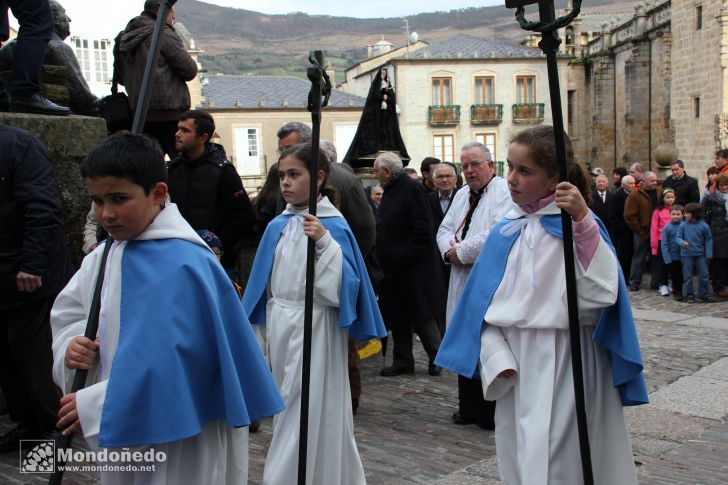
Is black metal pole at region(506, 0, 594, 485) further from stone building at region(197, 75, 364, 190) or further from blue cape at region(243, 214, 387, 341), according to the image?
stone building at region(197, 75, 364, 190)

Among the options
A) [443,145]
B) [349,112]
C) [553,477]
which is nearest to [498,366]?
[553,477]

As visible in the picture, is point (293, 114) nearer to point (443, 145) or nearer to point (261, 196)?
point (443, 145)

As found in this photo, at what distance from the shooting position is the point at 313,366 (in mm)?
4992

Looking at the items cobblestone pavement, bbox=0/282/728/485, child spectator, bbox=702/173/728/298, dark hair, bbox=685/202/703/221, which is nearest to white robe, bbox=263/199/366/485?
cobblestone pavement, bbox=0/282/728/485

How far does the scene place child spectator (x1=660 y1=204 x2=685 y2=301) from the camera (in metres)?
13.8

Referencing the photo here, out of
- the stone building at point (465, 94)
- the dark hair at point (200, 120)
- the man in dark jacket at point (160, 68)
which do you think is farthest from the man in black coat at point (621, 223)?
the stone building at point (465, 94)

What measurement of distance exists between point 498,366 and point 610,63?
47.0 metres

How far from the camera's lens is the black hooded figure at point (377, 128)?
11.0 metres

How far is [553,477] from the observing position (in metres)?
3.65

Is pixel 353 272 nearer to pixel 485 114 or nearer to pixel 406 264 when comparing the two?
pixel 406 264

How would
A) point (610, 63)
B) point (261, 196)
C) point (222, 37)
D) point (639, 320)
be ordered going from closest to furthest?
point (261, 196), point (639, 320), point (610, 63), point (222, 37)

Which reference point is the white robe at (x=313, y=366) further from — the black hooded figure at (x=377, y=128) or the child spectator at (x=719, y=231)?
the child spectator at (x=719, y=231)

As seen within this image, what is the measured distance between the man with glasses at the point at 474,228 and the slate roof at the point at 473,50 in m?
46.0

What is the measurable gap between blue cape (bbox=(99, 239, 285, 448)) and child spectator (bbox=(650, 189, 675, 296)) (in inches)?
A: 490
